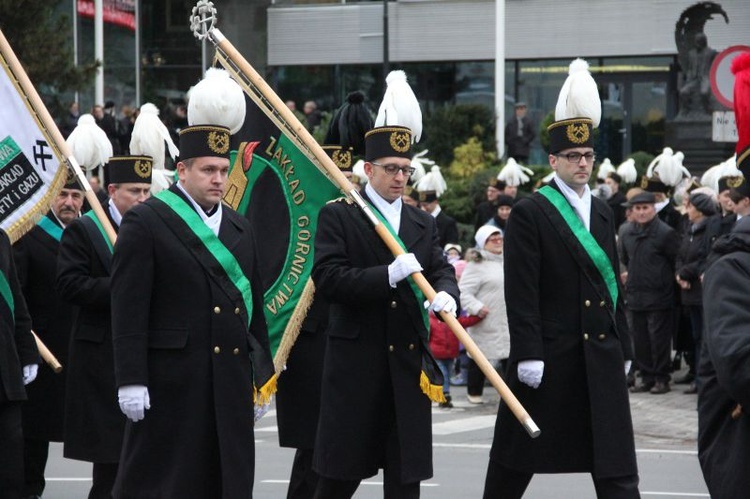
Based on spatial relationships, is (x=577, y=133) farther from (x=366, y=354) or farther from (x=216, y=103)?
(x=216, y=103)

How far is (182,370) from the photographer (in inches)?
260

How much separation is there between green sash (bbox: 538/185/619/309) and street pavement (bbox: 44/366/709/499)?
240cm

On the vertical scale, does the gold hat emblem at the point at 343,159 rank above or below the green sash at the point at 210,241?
above

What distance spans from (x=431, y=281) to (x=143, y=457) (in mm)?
1831

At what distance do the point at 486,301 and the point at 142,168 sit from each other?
5975 millimetres

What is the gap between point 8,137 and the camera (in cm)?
932

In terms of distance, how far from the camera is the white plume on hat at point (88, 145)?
9875 mm

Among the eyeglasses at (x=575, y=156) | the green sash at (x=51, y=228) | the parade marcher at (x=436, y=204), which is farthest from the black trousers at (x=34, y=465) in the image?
the parade marcher at (x=436, y=204)

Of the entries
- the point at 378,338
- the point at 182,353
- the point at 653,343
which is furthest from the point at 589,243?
the point at 653,343

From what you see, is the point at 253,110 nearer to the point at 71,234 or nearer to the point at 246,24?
the point at 71,234

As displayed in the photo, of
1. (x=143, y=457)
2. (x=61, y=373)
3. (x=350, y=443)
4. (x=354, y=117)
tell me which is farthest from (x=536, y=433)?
(x=61, y=373)

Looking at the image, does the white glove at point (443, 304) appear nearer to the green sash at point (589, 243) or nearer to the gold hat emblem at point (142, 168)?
the green sash at point (589, 243)

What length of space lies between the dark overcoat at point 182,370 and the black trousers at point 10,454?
1.24m

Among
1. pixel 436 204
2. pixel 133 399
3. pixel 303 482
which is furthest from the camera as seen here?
pixel 436 204
